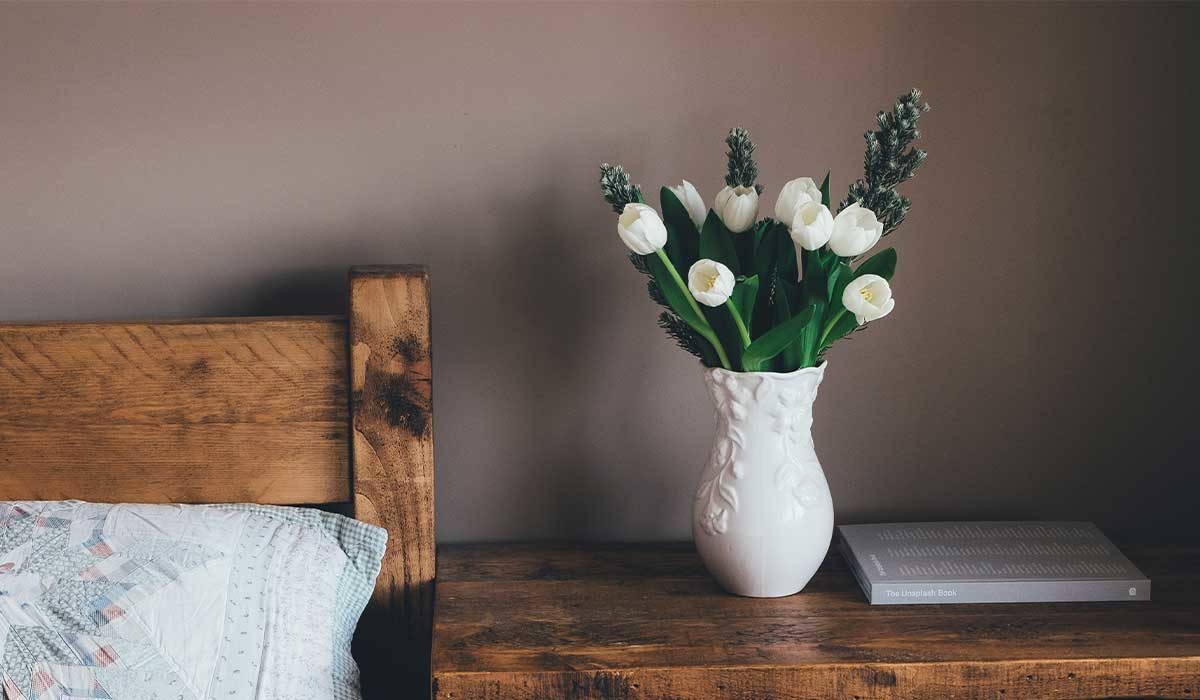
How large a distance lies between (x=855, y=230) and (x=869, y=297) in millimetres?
75

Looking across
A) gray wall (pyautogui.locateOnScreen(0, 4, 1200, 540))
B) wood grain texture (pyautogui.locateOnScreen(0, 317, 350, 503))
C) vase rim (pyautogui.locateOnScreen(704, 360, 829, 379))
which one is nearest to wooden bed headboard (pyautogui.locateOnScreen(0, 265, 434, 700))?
wood grain texture (pyautogui.locateOnScreen(0, 317, 350, 503))

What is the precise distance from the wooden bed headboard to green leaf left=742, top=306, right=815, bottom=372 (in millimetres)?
407

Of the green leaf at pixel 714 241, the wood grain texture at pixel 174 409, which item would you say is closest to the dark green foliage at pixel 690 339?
the green leaf at pixel 714 241

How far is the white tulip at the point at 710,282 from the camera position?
3.40 ft

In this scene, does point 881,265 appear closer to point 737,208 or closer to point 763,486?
point 737,208

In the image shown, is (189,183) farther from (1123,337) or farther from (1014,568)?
(1123,337)

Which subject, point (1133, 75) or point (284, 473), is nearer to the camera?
point (284, 473)

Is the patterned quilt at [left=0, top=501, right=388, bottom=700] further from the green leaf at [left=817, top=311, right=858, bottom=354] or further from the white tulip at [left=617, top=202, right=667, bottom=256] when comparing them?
the green leaf at [left=817, top=311, right=858, bottom=354]

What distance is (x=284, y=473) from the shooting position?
4.08 ft

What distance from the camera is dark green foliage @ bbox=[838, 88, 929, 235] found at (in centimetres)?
108

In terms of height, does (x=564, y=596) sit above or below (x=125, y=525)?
below

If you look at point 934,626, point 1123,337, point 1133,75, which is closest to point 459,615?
point 934,626

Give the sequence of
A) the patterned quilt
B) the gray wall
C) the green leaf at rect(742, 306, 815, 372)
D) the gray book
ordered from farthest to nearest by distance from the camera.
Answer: the gray wall < the gray book < the green leaf at rect(742, 306, 815, 372) < the patterned quilt

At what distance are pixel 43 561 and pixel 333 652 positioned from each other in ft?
1.07
